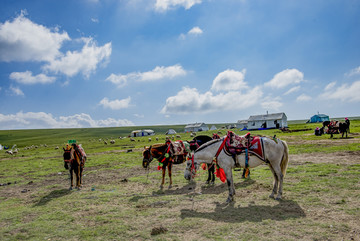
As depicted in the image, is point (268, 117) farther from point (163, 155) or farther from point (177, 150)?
point (163, 155)

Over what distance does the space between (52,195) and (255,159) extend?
35.8 ft

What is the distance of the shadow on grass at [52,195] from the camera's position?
10.0 meters

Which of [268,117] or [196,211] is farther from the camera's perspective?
[268,117]

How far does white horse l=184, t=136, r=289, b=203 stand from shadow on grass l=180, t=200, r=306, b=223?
0.78 metres

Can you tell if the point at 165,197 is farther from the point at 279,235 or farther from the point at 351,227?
the point at 351,227

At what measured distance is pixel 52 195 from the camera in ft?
37.2

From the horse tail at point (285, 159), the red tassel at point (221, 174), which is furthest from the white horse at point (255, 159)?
the red tassel at point (221, 174)

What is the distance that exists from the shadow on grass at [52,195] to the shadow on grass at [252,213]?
7218 millimetres

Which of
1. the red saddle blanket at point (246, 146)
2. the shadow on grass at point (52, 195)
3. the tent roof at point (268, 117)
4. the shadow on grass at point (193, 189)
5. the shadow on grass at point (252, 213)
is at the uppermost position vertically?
the tent roof at point (268, 117)

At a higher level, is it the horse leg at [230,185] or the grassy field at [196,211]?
the horse leg at [230,185]

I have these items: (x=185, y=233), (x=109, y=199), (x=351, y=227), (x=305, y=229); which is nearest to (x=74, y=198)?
(x=109, y=199)

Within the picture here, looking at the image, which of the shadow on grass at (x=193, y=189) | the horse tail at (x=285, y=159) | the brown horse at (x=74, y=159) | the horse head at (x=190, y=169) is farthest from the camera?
the brown horse at (x=74, y=159)

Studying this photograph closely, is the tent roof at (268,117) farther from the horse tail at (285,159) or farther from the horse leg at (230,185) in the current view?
the horse leg at (230,185)

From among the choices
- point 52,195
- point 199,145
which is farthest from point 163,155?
point 52,195
